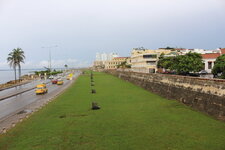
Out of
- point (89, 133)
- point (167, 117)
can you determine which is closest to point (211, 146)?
point (167, 117)

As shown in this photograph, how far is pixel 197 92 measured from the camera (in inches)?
680

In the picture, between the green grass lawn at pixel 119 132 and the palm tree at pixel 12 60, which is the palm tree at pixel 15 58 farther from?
the green grass lawn at pixel 119 132

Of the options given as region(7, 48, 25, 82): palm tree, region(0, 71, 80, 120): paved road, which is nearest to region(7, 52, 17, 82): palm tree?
region(7, 48, 25, 82): palm tree

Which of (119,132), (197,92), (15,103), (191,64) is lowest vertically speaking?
(15,103)

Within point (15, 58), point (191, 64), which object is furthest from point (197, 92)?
point (15, 58)

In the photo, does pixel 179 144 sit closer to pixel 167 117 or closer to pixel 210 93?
pixel 167 117

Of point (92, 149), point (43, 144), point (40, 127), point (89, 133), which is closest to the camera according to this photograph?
Answer: point (92, 149)

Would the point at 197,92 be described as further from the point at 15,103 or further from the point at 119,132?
the point at 15,103

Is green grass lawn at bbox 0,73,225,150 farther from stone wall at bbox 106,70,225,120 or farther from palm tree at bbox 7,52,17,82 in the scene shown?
palm tree at bbox 7,52,17,82

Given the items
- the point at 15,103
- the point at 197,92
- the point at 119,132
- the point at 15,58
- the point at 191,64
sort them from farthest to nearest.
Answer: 1. the point at 15,58
2. the point at 191,64
3. the point at 15,103
4. the point at 197,92
5. the point at 119,132

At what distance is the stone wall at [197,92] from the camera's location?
46.5 ft

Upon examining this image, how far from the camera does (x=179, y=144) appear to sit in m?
9.22

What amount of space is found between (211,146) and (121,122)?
5.86 metres

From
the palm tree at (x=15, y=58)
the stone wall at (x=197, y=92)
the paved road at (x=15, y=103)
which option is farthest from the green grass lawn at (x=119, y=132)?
the palm tree at (x=15, y=58)
